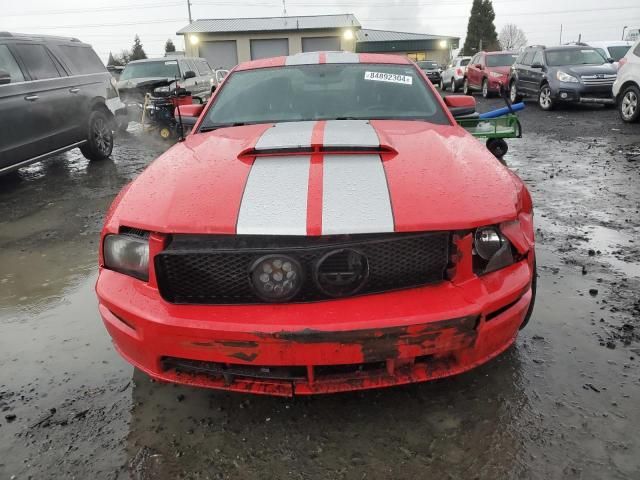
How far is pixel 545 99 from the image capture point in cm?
1191

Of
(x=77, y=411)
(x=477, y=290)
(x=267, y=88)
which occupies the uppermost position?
(x=267, y=88)

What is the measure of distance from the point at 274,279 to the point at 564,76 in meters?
11.7

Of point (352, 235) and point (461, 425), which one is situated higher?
point (352, 235)

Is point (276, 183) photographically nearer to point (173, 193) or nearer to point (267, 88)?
point (173, 193)

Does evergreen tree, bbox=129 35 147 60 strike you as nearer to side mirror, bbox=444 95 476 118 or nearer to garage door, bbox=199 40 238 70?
garage door, bbox=199 40 238 70

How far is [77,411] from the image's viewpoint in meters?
2.07

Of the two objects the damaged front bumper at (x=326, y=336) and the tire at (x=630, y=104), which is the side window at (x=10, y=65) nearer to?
the damaged front bumper at (x=326, y=336)

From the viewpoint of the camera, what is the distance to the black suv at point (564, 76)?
36.2ft

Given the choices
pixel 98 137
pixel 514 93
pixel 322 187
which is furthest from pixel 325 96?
pixel 514 93

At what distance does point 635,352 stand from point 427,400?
1048 millimetres

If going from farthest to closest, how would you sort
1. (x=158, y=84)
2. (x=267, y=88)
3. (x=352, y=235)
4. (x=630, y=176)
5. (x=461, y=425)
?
(x=158, y=84) → (x=630, y=176) → (x=267, y=88) → (x=461, y=425) → (x=352, y=235)

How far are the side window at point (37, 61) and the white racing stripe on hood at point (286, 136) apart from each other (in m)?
4.67

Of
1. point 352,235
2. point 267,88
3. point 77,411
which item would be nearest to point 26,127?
point 267,88

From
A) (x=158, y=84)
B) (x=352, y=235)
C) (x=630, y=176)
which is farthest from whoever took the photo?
(x=158, y=84)
